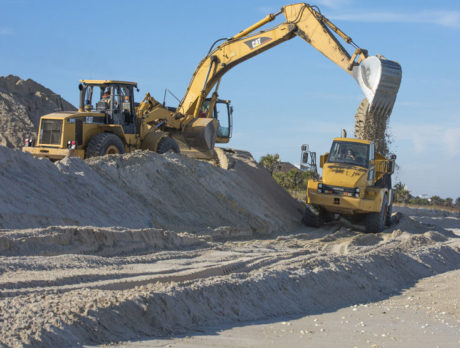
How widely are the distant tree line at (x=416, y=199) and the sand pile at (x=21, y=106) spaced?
2448 cm

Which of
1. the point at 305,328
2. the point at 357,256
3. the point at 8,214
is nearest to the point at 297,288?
the point at 305,328

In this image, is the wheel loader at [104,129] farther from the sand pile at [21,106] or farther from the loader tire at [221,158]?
the sand pile at [21,106]

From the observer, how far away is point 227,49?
65.3 ft

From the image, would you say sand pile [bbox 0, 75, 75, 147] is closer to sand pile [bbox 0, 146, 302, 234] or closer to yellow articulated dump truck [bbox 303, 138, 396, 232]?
sand pile [bbox 0, 146, 302, 234]

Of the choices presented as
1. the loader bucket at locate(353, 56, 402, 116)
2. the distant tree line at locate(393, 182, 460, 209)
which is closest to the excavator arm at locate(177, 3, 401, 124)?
the loader bucket at locate(353, 56, 402, 116)

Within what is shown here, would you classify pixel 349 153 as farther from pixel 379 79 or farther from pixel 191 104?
pixel 191 104

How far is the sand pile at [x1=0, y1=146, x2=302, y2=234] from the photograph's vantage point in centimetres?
1112

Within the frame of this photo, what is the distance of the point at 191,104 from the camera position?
65.8ft

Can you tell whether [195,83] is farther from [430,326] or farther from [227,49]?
[430,326]

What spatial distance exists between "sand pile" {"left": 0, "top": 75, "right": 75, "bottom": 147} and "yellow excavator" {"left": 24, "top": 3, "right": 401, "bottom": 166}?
30.3 ft

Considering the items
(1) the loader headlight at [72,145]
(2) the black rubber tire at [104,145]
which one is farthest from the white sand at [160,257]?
(1) the loader headlight at [72,145]

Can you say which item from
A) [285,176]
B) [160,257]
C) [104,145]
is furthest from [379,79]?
[285,176]

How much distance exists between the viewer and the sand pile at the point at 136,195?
36.5 feet

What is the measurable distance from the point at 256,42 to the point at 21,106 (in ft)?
45.3
